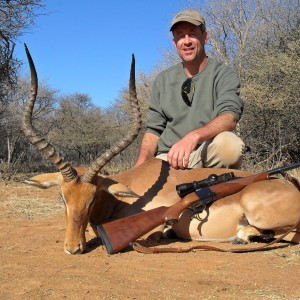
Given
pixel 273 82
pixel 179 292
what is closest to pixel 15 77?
pixel 273 82

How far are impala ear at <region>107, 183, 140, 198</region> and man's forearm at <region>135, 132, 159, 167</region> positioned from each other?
108 cm

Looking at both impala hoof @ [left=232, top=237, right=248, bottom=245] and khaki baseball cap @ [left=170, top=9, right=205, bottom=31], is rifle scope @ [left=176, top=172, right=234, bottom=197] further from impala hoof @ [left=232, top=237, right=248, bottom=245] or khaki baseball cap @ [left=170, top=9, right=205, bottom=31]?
Answer: khaki baseball cap @ [left=170, top=9, right=205, bottom=31]

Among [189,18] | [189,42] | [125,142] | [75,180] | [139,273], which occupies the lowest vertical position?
[139,273]

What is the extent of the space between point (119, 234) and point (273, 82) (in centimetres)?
1166

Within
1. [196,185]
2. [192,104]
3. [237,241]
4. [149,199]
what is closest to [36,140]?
[149,199]

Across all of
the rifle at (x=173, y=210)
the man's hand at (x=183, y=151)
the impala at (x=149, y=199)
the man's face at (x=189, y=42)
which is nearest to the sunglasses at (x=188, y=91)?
the man's face at (x=189, y=42)

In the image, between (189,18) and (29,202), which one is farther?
(29,202)

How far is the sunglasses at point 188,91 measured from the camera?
5.07 m

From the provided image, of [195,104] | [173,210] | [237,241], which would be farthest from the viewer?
[195,104]

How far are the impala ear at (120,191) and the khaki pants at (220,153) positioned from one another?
1043mm

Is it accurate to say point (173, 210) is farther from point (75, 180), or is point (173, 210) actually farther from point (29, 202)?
point (29, 202)

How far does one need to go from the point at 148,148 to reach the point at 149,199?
3.30ft

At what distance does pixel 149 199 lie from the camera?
445cm

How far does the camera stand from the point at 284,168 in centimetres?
414
